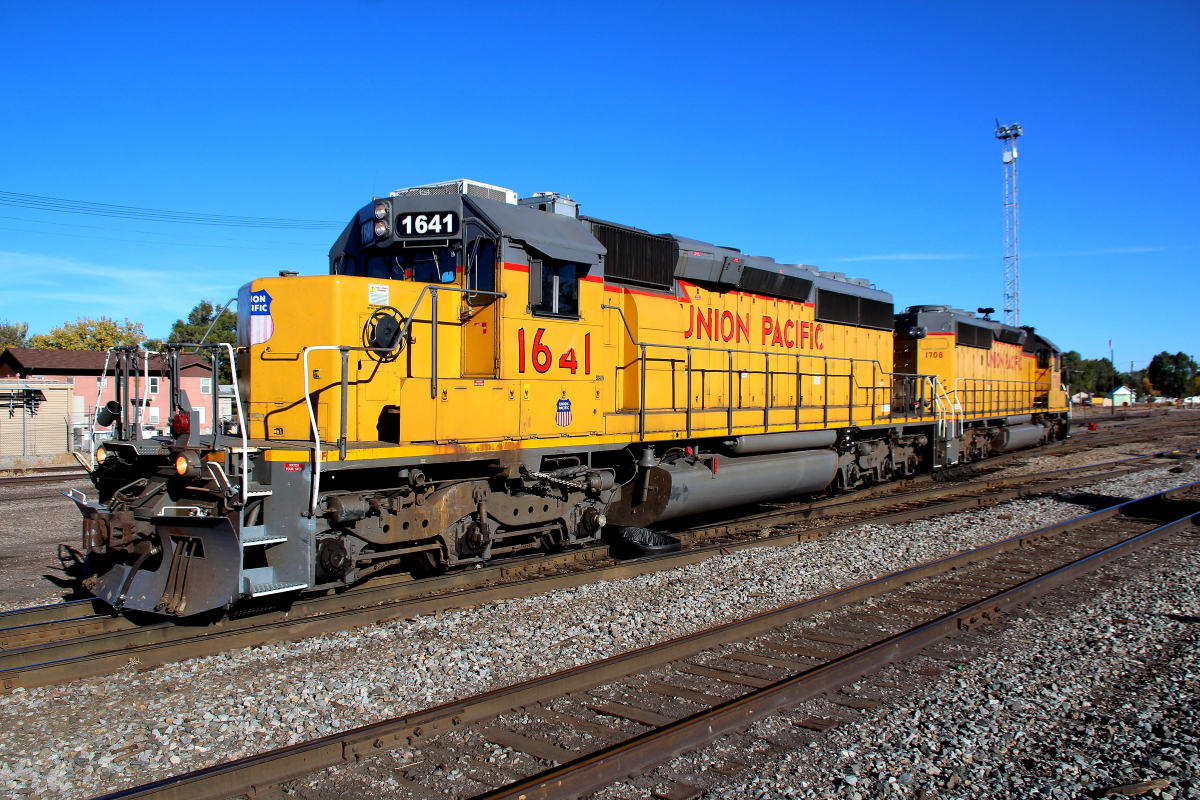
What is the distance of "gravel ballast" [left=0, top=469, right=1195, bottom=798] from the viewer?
11.9 ft

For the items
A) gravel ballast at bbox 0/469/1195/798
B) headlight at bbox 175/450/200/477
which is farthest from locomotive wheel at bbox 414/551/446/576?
headlight at bbox 175/450/200/477

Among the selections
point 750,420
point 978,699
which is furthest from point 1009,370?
point 978,699

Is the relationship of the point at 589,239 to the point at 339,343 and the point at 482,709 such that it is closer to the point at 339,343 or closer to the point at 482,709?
the point at 339,343

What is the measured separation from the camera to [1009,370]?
22.2 metres

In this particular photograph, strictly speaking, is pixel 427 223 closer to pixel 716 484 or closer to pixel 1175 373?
pixel 716 484

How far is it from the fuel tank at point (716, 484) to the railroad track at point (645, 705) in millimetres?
2636

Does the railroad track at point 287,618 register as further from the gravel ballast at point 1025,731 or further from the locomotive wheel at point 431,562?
the gravel ballast at point 1025,731

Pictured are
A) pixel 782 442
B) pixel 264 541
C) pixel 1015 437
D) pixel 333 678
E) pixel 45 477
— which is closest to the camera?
pixel 333 678

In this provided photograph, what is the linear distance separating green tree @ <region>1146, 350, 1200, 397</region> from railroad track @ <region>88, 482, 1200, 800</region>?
12794 centimetres

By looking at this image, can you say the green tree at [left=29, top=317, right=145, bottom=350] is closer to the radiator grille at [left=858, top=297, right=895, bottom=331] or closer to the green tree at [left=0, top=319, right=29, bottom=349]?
the green tree at [left=0, top=319, right=29, bottom=349]

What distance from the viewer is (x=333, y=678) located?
4570 millimetres

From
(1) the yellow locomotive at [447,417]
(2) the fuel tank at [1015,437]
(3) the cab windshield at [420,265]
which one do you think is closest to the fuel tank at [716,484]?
(1) the yellow locomotive at [447,417]

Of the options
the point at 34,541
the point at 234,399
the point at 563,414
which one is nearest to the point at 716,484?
the point at 563,414

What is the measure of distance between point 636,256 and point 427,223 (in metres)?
2.89
